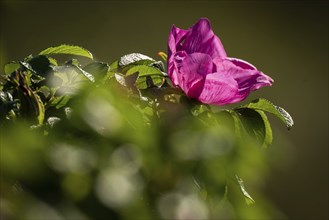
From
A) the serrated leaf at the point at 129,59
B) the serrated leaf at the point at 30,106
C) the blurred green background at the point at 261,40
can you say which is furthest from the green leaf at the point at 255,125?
the blurred green background at the point at 261,40

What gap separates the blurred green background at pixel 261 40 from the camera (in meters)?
3.38

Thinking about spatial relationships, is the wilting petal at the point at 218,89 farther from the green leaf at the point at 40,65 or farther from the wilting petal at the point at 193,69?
the green leaf at the point at 40,65

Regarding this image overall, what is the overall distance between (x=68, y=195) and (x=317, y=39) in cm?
340

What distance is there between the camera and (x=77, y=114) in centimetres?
48

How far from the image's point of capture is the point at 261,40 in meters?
3.60

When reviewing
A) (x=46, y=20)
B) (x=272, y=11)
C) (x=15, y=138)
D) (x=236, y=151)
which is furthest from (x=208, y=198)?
(x=272, y=11)

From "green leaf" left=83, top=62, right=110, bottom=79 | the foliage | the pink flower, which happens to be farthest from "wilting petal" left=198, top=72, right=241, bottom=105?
the foliage

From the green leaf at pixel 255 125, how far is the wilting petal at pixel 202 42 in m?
0.08

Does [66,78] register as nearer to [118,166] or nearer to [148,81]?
[148,81]

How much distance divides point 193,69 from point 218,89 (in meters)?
0.04

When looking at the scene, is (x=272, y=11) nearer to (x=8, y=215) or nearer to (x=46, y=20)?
(x=46, y=20)

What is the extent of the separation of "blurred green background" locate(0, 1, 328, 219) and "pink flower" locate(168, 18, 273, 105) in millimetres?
2526

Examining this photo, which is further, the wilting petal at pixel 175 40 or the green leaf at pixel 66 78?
the wilting petal at pixel 175 40

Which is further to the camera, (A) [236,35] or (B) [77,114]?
(A) [236,35]
